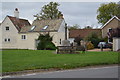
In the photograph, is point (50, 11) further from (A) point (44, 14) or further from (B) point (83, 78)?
(B) point (83, 78)

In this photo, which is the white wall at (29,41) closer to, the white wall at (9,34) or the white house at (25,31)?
the white house at (25,31)

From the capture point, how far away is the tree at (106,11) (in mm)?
70244

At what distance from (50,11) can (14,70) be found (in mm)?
55925

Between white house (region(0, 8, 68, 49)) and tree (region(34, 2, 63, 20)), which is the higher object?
tree (region(34, 2, 63, 20))

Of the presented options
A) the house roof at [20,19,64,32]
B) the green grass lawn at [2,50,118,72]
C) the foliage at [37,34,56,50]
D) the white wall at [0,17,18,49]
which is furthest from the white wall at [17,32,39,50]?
the green grass lawn at [2,50,118,72]

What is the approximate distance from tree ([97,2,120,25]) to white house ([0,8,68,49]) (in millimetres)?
21406

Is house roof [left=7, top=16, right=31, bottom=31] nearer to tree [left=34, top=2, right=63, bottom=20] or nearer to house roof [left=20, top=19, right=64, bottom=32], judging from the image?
house roof [left=20, top=19, right=64, bottom=32]

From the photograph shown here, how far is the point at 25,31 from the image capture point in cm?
5584

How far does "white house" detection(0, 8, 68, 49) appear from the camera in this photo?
175 ft

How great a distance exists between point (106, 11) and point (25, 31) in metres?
27.3

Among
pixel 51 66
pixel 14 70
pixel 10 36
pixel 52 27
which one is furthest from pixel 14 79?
pixel 10 36

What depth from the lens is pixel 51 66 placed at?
15.7 m

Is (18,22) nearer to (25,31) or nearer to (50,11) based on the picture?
(25,31)

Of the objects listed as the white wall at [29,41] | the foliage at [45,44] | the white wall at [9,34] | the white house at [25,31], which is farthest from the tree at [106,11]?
the foliage at [45,44]
